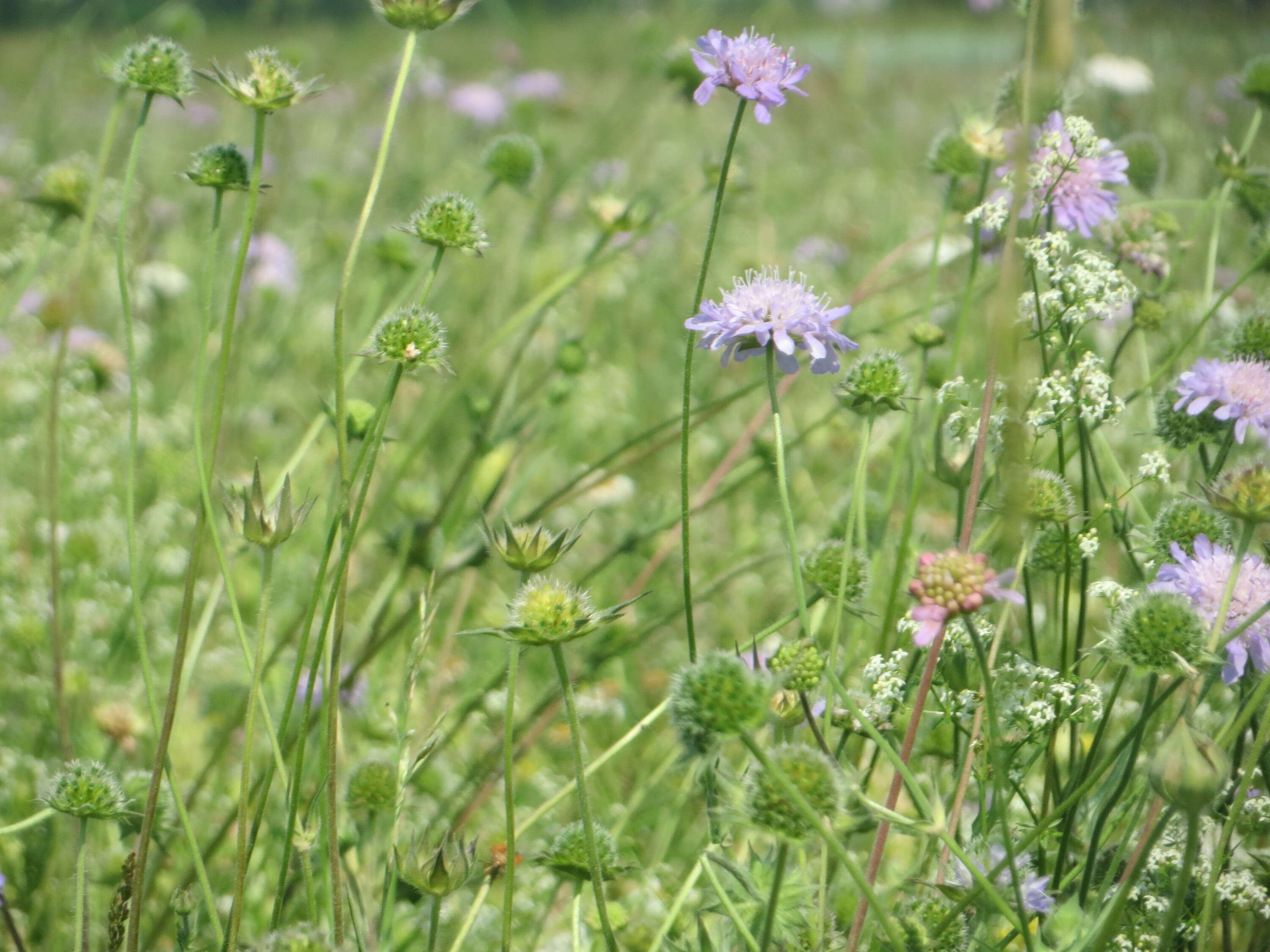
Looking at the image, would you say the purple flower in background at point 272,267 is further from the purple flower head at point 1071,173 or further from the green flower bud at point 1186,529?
the green flower bud at point 1186,529

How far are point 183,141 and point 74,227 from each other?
2548 mm

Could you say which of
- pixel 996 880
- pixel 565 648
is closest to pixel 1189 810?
pixel 996 880

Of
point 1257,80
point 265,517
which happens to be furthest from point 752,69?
point 1257,80

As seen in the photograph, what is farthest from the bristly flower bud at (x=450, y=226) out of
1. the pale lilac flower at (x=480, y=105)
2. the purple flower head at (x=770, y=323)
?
the pale lilac flower at (x=480, y=105)

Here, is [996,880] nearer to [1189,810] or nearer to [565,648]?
[1189,810]

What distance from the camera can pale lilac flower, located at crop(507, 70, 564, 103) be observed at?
401 centimetres

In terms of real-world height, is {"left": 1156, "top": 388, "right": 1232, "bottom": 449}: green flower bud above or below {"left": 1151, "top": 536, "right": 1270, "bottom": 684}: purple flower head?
above

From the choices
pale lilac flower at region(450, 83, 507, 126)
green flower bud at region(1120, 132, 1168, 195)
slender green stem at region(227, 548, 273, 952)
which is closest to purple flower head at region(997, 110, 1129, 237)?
green flower bud at region(1120, 132, 1168, 195)

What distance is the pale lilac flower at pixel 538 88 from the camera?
4.01 m

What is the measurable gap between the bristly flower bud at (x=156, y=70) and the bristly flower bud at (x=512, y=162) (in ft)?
2.21

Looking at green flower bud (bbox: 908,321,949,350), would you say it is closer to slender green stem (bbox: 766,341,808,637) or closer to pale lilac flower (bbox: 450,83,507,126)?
slender green stem (bbox: 766,341,808,637)

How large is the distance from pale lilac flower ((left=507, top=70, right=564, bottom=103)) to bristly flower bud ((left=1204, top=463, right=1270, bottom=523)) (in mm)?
3249

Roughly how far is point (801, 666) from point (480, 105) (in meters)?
3.56

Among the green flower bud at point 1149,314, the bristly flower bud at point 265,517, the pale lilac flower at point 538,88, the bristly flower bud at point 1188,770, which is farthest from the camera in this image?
the pale lilac flower at point 538,88
